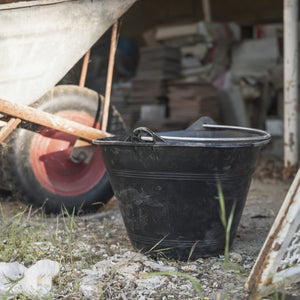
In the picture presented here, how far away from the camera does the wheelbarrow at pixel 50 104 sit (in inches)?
93.7

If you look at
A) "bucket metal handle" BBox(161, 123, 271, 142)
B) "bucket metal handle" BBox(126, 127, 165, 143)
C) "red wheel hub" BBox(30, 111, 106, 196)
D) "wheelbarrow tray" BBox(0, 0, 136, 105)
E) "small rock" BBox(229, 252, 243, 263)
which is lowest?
"small rock" BBox(229, 252, 243, 263)

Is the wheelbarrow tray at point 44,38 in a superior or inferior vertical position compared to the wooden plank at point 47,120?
superior

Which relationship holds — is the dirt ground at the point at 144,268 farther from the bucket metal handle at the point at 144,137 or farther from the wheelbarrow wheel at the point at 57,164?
the bucket metal handle at the point at 144,137

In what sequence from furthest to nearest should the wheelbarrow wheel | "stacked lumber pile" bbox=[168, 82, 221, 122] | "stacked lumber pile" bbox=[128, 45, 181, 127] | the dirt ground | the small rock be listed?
"stacked lumber pile" bbox=[128, 45, 181, 127], "stacked lumber pile" bbox=[168, 82, 221, 122], the wheelbarrow wheel, the small rock, the dirt ground

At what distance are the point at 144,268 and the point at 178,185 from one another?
0.38 meters

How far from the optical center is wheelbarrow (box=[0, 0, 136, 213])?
2379mm

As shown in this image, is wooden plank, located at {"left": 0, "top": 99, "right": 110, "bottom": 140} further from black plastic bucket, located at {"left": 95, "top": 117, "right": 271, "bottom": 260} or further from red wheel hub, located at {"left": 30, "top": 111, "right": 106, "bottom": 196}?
black plastic bucket, located at {"left": 95, "top": 117, "right": 271, "bottom": 260}

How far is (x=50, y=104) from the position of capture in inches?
102

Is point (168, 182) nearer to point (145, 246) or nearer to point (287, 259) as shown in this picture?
point (145, 246)

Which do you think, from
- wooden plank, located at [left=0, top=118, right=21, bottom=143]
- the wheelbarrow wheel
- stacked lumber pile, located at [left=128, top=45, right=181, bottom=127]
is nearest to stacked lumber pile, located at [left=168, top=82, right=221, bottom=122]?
stacked lumber pile, located at [left=128, top=45, right=181, bottom=127]

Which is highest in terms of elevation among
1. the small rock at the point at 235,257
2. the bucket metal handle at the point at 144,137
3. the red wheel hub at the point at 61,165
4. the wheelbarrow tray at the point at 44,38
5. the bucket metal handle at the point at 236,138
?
the wheelbarrow tray at the point at 44,38

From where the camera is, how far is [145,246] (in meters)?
2.06

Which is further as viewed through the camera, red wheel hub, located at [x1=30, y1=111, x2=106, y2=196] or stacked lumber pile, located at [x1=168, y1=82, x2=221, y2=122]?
stacked lumber pile, located at [x1=168, y1=82, x2=221, y2=122]

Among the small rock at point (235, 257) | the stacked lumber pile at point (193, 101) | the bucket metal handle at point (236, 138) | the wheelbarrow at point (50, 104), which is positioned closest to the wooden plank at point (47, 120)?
the wheelbarrow at point (50, 104)
